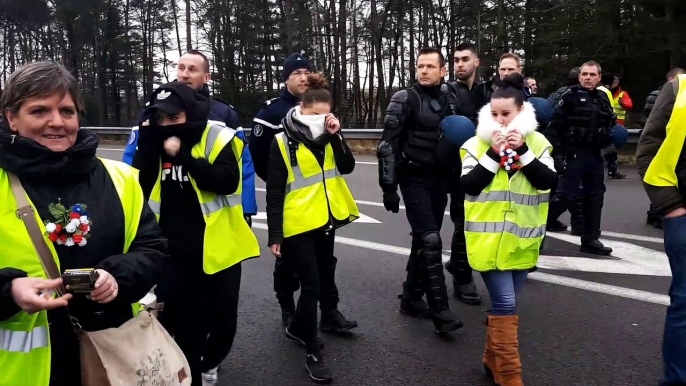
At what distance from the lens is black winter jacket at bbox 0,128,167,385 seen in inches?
80.0

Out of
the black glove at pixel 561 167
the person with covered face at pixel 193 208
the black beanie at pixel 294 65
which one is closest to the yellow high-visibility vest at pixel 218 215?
the person with covered face at pixel 193 208

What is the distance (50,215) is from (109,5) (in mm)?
45547

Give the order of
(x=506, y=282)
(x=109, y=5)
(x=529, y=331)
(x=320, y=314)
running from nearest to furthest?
(x=506, y=282)
(x=529, y=331)
(x=320, y=314)
(x=109, y=5)

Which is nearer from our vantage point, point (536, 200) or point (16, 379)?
point (16, 379)

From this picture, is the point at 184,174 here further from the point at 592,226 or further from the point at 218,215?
the point at 592,226

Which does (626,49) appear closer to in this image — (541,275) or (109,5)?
(541,275)

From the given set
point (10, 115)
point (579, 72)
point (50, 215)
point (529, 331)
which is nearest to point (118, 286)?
point (50, 215)

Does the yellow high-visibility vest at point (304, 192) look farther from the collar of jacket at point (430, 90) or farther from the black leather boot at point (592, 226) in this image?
the black leather boot at point (592, 226)

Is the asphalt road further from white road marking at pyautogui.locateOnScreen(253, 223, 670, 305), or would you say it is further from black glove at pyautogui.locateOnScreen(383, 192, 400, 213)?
black glove at pyautogui.locateOnScreen(383, 192, 400, 213)

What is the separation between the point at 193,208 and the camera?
10.8 feet

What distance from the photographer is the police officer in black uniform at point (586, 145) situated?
6.67m

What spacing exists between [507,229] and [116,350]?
2.32 m

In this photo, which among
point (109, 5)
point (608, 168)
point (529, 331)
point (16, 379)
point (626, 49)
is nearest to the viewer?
point (16, 379)

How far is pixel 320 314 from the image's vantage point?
16.0 feet
